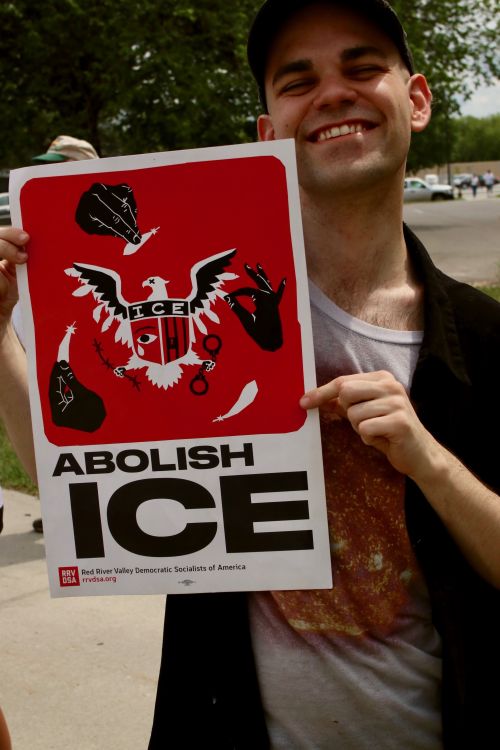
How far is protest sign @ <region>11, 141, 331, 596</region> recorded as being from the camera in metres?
1.56

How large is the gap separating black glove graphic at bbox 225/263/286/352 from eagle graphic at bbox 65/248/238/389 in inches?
1.2

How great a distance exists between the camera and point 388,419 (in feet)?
4.69


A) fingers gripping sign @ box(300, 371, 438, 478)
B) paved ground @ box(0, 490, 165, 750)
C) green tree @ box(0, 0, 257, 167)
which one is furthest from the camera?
green tree @ box(0, 0, 257, 167)

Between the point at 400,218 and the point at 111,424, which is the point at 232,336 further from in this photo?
the point at 400,218

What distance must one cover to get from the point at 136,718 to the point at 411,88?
8.48 ft

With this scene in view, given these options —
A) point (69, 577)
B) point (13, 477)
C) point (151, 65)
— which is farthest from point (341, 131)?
point (151, 65)

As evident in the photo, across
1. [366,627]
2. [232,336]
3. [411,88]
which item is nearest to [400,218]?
[411,88]

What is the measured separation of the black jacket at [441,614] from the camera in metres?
1.54

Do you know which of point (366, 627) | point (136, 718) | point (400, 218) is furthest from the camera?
point (136, 718)

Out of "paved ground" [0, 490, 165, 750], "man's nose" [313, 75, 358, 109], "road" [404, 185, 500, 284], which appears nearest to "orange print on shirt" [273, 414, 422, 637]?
"man's nose" [313, 75, 358, 109]

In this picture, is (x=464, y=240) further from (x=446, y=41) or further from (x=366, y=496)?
(x=366, y=496)

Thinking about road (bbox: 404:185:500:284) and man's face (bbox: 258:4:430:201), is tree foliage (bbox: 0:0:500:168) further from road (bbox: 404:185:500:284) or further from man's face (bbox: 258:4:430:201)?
man's face (bbox: 258:4:430:201)

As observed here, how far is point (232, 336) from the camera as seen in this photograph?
157 cm

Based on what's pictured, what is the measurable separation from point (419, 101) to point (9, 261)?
0.81 meters
